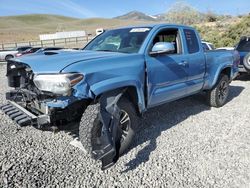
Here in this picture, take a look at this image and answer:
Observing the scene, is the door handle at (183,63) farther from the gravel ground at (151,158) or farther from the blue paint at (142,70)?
the gravel ground at (151,158)

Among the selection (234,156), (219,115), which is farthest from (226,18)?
(234,156)

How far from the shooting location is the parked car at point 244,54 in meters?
8.69

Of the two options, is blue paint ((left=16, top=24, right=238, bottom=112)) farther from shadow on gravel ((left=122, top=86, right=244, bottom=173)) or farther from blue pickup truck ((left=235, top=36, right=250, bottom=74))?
blue pickup truck ((left=235, top=36, right=250, bottom=74))

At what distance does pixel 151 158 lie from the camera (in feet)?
12.6

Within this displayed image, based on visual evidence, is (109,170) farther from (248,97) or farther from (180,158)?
(248,97)

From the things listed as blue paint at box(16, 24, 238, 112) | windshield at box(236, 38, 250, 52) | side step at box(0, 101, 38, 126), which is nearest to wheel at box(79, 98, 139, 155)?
blue paint at box(16, 24, 238, 112)

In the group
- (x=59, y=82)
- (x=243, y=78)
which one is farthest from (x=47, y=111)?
(x=243, y=78)

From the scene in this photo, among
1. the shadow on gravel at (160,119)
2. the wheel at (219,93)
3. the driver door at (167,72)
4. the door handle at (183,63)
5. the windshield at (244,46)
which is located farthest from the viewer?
the windshield at (244,46)

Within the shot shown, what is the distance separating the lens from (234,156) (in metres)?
3.91

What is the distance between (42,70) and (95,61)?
0.67 m

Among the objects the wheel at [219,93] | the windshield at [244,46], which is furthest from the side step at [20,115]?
the windshield at [244,46]

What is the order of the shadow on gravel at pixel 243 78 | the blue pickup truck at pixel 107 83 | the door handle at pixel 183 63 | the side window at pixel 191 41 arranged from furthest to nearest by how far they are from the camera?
the shadow on gravel at pixel 243 78, the side window at pixel 191 41, the door handle at pixel 183 63, the blue pickup truck at pixel 107 83

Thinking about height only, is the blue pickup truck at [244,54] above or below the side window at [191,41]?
below

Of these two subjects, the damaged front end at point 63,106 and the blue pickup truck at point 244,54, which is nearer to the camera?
the damaged front end at point 63,106
